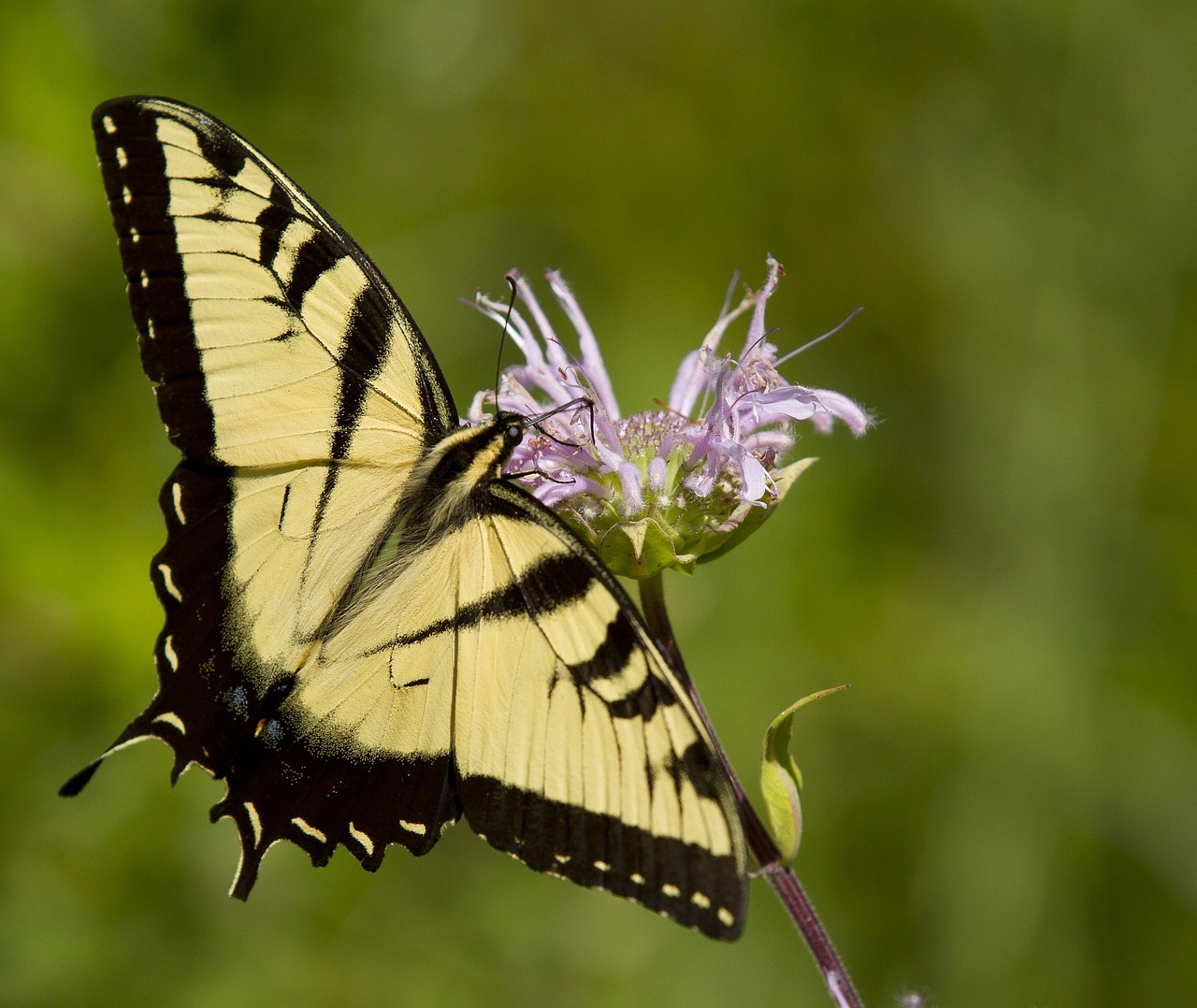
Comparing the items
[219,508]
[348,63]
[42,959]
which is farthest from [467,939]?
[348,63]

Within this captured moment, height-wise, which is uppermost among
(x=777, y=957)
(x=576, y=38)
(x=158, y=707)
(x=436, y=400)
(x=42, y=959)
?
(x=576, y=38)

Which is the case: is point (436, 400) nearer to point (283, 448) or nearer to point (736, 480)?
point (283, 448)

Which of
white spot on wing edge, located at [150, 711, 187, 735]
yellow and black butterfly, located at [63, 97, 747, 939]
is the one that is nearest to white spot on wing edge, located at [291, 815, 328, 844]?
yellow and black butterfly, located at [63, 97, 747, 939]

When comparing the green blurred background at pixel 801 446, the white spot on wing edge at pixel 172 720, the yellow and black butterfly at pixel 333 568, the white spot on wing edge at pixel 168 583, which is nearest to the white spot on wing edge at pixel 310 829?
the yellow and black butterfly at pixel 333 568

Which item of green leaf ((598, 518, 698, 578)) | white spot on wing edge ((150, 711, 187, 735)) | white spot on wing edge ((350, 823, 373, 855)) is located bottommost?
white spot on wing edge ((350, 823, 373, 855))

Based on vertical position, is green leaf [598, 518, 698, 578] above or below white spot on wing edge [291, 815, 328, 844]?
above

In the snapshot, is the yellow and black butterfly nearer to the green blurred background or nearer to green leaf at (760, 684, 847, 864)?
green leaf at (760, 684, 847, 864)

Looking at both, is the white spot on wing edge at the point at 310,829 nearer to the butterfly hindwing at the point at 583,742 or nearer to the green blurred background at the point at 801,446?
the butterfly hindwing at the point at 583,742
